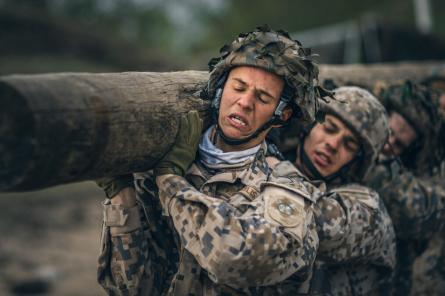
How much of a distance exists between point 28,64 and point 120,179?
43.8 ft

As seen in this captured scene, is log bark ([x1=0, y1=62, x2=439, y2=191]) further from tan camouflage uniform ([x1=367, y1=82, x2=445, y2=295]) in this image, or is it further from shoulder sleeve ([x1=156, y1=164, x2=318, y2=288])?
tan camouflage uniform ([x1=367, y1=82, x2=445, y2=295])

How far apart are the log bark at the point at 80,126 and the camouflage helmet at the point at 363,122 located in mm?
1400

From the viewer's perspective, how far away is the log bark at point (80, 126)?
9.20 feet

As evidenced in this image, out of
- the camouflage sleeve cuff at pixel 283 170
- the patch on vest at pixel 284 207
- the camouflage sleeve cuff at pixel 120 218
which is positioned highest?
the camouflage sleeve cuff at pixel 283 170

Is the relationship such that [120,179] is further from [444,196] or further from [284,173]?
[444,196]

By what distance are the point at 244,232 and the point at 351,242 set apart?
1151 mm

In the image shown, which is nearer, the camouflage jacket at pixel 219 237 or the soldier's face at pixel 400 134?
the camouflage jacket at pixel 219 237

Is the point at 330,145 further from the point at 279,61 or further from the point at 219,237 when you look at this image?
the point at 219,237

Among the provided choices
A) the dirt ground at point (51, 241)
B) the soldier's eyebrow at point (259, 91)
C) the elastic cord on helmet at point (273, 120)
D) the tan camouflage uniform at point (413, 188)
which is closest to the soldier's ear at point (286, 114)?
the elastic cord on helmet at point (273, 120)

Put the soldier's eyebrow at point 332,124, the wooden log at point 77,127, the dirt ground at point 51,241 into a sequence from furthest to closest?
1. the dirt ground at point 51,241
2. the soldier's eyebrow at point 332,124
3. the wooden log at point 77,127

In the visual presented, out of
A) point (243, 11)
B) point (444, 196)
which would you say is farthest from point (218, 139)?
point (243, 11)

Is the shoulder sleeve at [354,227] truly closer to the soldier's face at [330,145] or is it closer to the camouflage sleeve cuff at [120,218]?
the soldier's face at [330,145]

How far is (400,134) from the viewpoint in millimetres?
5773

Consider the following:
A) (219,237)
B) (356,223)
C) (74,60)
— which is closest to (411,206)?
(356,223)
